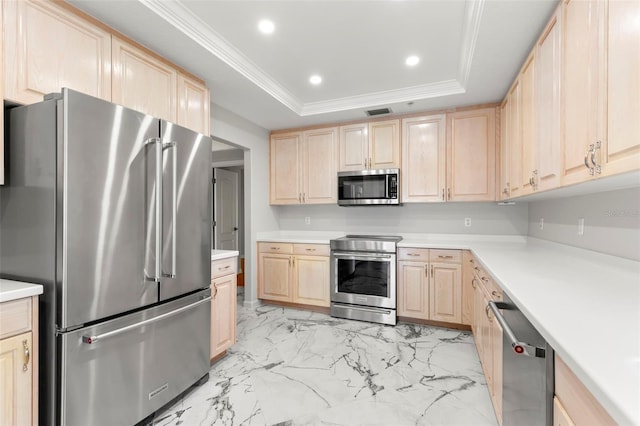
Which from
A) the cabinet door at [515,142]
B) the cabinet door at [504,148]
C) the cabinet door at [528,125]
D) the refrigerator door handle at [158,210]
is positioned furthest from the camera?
the cabinet door at [504,148]

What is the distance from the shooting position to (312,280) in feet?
12.5

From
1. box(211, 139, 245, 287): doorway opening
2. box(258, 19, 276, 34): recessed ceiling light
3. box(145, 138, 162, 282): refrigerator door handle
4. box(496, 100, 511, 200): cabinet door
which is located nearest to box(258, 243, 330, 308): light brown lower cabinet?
box(211, 139, 245, 287): doorway opening

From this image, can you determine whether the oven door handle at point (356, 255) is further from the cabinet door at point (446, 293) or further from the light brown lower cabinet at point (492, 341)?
the light brown lower cabinet at point (492, 341)

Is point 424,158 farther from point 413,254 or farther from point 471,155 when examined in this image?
point 413,254

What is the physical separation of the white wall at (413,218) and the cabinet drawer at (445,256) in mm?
623

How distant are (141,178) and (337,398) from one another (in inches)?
72.9

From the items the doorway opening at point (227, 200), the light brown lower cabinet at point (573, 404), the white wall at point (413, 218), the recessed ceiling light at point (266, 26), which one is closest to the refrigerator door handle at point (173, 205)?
the recessed ceiling light at point (266, 26)

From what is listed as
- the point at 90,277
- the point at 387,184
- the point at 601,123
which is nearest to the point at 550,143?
the point at 601,123

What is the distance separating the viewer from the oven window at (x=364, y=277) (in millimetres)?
3434

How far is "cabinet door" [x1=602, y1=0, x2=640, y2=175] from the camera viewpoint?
993 mm

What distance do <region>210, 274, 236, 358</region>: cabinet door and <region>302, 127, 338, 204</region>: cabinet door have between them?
1.79 m

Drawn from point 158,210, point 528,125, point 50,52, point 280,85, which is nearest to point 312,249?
point 280,85

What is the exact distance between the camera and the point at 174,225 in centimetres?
187

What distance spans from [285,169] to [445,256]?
7.80ft
